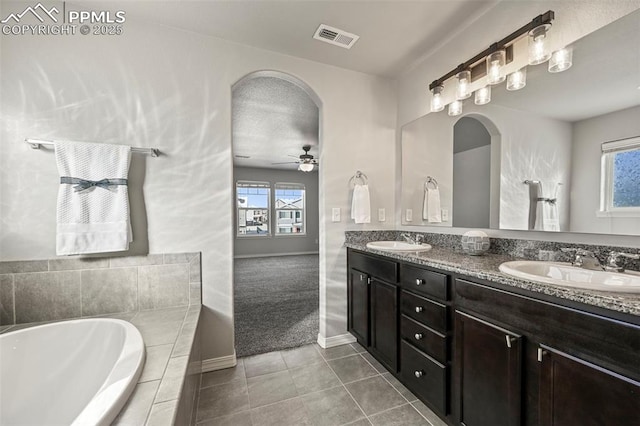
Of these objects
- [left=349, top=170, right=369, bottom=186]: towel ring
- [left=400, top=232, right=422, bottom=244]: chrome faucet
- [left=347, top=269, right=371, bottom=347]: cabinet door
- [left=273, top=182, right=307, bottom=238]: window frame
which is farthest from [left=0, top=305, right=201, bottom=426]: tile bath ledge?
[left=273, top=182, right=307, bottom=238]: window frame

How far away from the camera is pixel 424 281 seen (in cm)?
151

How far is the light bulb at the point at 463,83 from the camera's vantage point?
1.79m

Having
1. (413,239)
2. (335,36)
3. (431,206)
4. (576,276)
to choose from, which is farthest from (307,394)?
(335,36)

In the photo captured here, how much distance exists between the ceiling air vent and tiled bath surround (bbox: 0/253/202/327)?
1916 mm

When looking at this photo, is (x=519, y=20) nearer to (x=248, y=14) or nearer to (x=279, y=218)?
(x=248, y=14)

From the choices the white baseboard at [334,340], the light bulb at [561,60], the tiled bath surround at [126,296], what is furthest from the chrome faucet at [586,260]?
the tiled bath surround at [126,296]

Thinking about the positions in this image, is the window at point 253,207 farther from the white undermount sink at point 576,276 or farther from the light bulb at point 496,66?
the white undermount sink at point 576,276

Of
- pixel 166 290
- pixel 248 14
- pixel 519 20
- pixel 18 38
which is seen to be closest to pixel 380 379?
pixel 166 290

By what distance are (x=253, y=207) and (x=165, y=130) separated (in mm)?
5193

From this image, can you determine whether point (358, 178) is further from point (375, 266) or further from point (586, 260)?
point (586, 260)

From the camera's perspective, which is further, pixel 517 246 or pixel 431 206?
pixel 431 206

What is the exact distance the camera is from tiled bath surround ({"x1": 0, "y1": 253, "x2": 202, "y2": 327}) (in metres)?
1.56

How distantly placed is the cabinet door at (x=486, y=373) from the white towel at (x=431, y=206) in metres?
1.09

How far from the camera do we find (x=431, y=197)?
2.27 metres
